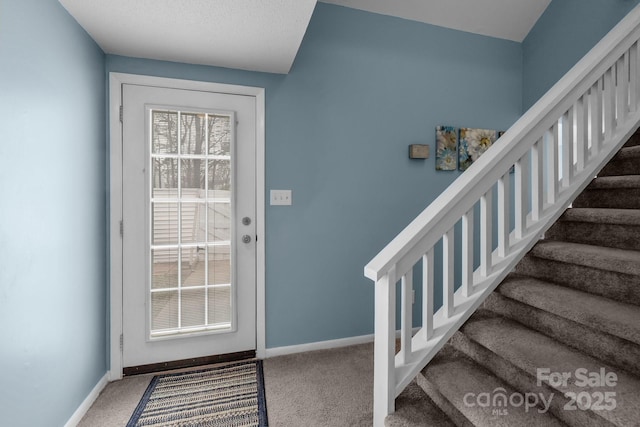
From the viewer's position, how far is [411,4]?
2654mm

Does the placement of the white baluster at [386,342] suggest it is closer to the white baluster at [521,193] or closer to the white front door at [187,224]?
the white baluster at [521,193]

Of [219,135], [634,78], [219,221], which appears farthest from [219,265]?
[634,78]

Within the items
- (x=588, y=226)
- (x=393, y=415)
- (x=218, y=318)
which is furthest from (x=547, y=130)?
(x=218, y=318)

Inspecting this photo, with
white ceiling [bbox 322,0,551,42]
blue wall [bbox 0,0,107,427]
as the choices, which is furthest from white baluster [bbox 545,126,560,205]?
blue wall [bbox 0,0,107,427]

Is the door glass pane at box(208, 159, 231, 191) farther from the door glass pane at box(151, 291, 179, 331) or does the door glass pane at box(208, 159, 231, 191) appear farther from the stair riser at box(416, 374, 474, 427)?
the stair riser at box(416, 374, 474, 427)

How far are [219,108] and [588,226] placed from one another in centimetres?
233

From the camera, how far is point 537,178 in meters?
1.57

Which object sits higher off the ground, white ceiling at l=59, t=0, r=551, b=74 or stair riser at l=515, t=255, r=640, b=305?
white ceiling at l=59, t=0, r=551, b=74

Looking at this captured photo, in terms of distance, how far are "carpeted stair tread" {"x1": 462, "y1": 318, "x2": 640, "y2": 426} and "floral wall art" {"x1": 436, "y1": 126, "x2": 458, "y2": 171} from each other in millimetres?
1653

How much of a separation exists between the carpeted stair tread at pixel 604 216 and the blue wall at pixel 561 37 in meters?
1.83

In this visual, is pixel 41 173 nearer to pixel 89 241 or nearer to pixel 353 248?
pixel 89 241

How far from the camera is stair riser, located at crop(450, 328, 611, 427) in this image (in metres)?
1.00

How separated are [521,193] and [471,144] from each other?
61.8 inches

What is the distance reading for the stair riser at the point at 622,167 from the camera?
5.98 ft
